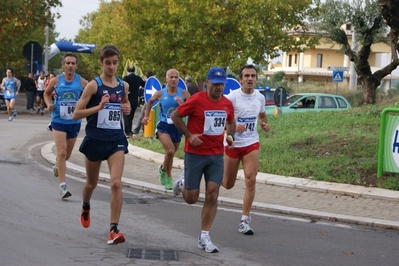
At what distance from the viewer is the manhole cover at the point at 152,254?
7434 millimetres

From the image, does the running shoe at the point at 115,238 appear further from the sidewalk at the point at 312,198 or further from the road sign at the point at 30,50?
the road sign at the point at 30,50

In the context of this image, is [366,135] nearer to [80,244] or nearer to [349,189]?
[349,189]

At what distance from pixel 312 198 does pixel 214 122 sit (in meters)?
4.15

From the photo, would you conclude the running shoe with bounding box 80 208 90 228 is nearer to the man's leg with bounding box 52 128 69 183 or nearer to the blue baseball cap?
the blue baseball cap

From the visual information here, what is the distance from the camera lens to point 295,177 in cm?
1338

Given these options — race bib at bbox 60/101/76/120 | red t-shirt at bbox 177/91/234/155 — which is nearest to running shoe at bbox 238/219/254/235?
red t-shirt at bbox 177/91/234/155

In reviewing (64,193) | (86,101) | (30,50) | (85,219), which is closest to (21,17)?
(30,50)

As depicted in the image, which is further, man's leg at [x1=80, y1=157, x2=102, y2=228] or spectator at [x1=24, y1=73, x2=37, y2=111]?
spectator at [x1=24, y1=73, x2=37, y2=111]

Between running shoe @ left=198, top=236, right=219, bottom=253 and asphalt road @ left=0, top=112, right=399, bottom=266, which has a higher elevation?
running shoe @ left=198, top=236, right=219, bottom=253

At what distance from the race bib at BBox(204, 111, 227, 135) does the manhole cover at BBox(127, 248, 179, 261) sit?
4.39 ft

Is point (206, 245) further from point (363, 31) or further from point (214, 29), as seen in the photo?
point (214, 29)

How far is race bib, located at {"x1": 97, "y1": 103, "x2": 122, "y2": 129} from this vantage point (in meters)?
8.12

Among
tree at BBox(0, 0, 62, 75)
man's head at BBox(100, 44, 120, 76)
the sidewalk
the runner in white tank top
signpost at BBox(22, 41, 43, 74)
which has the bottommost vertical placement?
the sidewalk

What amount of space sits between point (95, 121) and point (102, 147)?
0.96ft
